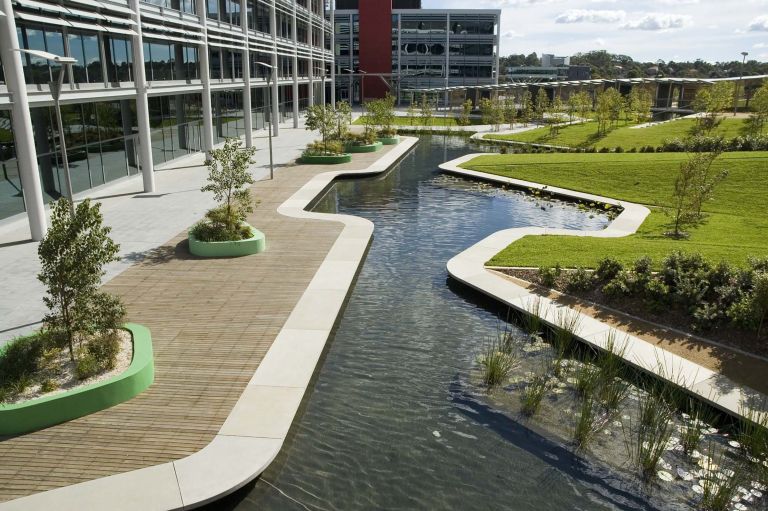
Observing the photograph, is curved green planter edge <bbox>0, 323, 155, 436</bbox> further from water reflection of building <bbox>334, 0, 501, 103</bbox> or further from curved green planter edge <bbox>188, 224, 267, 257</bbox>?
water reflection of building <bbox>334, 0, 501, 103</bbox>

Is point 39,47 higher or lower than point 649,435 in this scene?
higher

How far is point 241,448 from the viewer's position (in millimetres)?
8508

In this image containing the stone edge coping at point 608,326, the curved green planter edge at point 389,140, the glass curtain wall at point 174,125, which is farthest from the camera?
the curved green planter edge at point 389,140

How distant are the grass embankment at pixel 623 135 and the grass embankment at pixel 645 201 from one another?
27.7ft

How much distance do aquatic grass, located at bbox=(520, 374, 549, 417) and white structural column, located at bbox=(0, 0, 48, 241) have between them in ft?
48.3

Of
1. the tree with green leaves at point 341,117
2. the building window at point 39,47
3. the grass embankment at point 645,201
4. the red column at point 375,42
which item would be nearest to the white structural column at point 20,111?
the building window at point 39,47

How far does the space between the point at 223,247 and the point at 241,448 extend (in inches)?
380

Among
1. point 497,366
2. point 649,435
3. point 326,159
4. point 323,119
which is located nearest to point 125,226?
point 497,366

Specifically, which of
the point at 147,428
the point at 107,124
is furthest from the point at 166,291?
the point at 107,124

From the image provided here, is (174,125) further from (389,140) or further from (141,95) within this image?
(389,140)

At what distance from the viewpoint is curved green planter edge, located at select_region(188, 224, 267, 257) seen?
17328 millimetres

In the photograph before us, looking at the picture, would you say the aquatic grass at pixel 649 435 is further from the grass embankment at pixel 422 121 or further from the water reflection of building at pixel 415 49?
the water reflection of building at pixel 415 49

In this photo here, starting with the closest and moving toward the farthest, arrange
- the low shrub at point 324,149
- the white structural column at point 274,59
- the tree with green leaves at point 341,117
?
the low shrub at point 324,149, the tree with green leaves at point 341,117, the white structural column at point 274,59

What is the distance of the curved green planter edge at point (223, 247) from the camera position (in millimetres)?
17328
